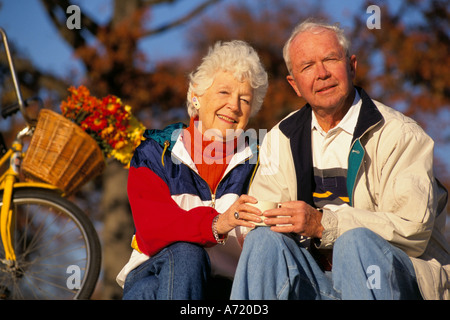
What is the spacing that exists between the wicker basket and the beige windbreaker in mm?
1284

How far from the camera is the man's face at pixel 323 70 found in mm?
3068

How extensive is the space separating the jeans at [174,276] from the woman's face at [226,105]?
29.0 inches

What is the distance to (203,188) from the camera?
3203 mm

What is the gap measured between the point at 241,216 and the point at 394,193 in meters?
0.67

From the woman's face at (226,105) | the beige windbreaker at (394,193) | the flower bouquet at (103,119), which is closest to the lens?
the beige windbreaker at (394,193)

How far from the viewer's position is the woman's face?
130 inches

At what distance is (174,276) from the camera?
8.97 feet

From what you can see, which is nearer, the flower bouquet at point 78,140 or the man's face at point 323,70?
the man's face at point 323,70

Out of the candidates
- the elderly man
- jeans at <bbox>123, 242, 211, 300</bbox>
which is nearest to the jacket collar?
the elderly man

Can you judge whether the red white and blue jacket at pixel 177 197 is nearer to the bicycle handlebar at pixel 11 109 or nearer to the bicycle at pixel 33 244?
the bicycle at pixel 33 244

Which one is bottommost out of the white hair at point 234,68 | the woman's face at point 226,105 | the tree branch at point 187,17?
the woman's face at point 226,105

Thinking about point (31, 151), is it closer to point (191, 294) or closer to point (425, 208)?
point (191, 294)

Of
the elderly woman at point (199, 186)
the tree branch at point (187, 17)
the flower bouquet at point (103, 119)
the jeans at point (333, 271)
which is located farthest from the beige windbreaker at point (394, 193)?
the tree branch at point (187, 17)
